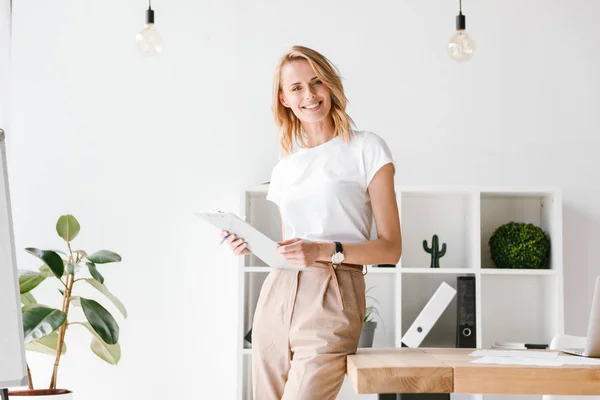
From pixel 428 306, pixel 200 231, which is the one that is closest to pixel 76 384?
→ pixel 200 231

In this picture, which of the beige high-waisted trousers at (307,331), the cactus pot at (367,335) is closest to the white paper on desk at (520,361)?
the beige high-waisted trousers at (307,331)

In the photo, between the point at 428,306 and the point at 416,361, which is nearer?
the point at 416,361

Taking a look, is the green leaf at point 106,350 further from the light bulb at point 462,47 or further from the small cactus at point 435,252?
the light bulb at point 462,47

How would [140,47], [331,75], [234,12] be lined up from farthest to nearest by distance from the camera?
[234,12] < [140,47] < [331,75]

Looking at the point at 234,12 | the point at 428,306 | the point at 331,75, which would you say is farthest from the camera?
the point at 234,12

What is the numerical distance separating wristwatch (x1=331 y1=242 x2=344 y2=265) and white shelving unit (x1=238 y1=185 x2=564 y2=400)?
151 cm

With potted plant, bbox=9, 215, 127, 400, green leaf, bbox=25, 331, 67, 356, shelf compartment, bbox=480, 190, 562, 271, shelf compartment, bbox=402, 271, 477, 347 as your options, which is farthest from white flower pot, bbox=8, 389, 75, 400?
shelf compartment, bbox=480, 190, 562, 271

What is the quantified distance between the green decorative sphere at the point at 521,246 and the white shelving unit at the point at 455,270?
0.18ft

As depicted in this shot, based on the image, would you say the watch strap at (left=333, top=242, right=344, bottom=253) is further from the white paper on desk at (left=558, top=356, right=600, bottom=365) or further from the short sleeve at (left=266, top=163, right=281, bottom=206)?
the white paper on desk at (left=558, top=356, right=600, bottom=365)

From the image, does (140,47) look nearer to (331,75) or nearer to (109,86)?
(109,86)

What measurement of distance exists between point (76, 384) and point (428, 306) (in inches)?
70.0

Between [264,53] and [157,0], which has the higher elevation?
[157,0]

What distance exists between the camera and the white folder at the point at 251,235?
5.75 feet

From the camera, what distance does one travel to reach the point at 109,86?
372 cm
